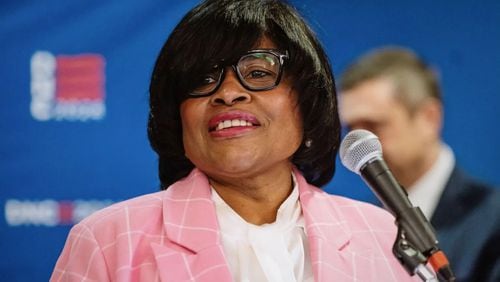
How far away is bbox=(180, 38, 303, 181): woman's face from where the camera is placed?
1.82 meters

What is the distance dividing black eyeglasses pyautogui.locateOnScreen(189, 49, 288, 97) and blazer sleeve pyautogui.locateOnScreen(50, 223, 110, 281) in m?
0.39

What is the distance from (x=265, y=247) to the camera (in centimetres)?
183

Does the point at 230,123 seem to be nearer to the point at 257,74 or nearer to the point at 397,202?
the point at 257,74

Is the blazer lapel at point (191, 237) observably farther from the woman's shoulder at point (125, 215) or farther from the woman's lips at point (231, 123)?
the woman's lips at point (231, 123)

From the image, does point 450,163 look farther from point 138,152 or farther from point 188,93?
point 188,93

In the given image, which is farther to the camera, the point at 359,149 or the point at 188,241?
the point at 188,241

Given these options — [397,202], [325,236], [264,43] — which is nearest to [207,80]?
[264,43]

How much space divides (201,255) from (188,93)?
1.21 feet

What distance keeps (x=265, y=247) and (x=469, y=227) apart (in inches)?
50.5

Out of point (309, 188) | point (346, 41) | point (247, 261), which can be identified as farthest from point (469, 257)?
point (247, 261)

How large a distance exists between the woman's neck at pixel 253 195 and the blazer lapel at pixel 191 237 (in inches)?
2.2

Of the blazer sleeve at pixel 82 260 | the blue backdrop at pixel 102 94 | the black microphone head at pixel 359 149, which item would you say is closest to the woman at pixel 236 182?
the blazer sleeve at pixel 82 260

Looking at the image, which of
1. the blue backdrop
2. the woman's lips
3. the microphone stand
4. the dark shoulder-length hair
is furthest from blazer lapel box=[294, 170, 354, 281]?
the blue backdrop

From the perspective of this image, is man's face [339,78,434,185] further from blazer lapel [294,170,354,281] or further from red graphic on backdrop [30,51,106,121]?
blazer lapel [294,170,354,281]
